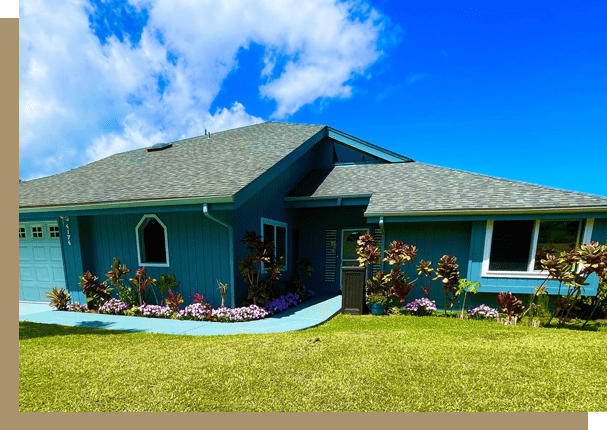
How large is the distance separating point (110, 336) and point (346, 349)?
14.0 feet

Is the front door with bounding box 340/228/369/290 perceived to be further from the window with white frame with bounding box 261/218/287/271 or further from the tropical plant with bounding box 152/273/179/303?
the tropical plant with bounding box 152/273/179/303

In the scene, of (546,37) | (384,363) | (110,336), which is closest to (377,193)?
(546,37)

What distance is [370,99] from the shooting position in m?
11.4

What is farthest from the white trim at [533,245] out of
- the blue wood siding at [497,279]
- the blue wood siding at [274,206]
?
the blue wood siding at [274,206]

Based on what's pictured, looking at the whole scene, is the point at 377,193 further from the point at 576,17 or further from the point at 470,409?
the point at 470,409

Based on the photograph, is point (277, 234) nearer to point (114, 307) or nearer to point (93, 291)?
point (114, 307)

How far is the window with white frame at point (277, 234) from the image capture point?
7.49 m

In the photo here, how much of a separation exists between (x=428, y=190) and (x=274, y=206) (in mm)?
4374

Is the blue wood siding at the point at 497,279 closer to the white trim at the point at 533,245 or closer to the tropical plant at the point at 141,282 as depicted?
the white trim at the point at 533,245

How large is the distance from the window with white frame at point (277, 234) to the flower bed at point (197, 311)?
59.9 inches

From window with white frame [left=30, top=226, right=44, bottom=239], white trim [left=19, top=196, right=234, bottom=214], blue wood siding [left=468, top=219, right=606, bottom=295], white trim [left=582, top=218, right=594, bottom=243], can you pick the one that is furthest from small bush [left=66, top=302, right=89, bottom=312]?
white trim [left=582, top=218, right=594, bottom=243]

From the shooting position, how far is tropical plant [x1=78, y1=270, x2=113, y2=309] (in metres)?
6.94

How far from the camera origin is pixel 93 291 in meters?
7.02

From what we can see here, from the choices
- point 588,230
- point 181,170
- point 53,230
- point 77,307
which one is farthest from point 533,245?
point 53,230
